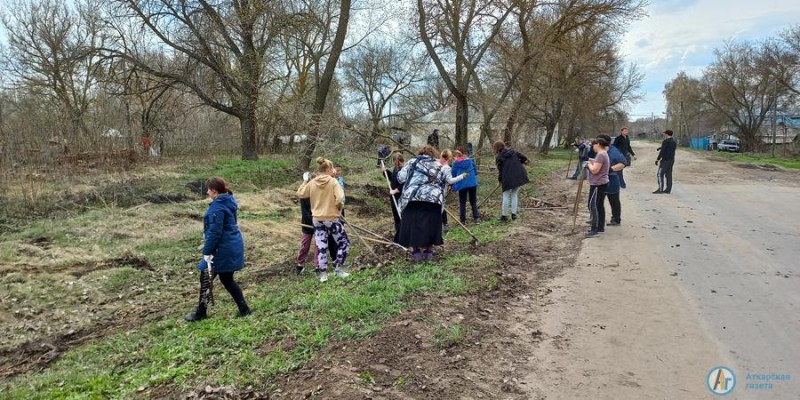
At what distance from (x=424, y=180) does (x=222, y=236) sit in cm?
279

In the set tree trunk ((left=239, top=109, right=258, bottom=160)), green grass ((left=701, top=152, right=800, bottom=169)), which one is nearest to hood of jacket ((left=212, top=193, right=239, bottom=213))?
tree trunk ((left=239, top=109, right=258, bottom=160))

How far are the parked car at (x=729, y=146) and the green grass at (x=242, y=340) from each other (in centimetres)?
5617

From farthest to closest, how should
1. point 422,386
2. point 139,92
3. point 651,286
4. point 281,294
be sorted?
point 139,92 → point 281,294 → point 651,286 → point 422,386

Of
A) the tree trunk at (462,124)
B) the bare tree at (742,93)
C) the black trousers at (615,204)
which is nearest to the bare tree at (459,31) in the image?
the tree trunk at (462,124)

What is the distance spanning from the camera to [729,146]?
51.9m

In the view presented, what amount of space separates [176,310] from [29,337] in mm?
1599

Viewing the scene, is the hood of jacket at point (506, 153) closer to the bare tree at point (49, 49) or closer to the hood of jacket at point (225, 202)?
the hood of jacket at point (225, 202)

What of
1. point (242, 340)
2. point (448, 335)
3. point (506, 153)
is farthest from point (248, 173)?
point (448, 335)

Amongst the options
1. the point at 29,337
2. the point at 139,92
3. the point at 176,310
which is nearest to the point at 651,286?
the point at 176,310

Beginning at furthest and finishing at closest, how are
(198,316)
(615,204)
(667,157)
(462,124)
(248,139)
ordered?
1. (248,139)
2. (462,124)
3. (667,157)
4. (615,204)
5. (198,316)

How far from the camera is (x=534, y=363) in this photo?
4.12 meters

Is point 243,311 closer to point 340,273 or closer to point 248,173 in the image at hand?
point 340,273

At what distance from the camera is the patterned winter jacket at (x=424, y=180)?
700 cm

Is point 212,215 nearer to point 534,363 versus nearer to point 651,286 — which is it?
point 534,363
